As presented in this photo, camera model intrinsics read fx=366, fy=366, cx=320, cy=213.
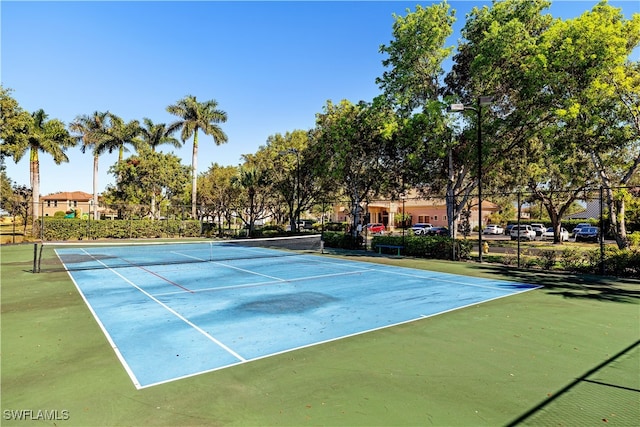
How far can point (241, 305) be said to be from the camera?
1009cm

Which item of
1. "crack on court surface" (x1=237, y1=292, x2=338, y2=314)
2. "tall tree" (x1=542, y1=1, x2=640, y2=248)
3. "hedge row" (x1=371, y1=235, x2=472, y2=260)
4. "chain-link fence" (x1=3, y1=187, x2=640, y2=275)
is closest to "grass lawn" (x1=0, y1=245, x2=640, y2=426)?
"crack on court surface" (x1=237, y1=292, x2=338, y2=314)

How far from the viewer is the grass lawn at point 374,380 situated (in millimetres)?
4492

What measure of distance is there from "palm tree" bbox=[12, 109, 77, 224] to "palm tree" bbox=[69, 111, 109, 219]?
6.87 meters

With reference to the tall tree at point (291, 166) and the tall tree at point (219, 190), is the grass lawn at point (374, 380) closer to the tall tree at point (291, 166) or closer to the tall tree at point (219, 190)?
the tall tree at point (291, 166)

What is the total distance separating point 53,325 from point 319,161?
25572 millimetres

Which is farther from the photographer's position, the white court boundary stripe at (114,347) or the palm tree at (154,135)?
the palm tree at (154,135)

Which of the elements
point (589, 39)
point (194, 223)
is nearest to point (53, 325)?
point (589, 39)

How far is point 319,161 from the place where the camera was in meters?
32.1

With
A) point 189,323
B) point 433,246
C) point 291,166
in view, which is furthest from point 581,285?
point 291,166

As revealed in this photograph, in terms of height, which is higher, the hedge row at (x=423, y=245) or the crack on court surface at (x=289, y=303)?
the hedge row at (x=423, y=245)

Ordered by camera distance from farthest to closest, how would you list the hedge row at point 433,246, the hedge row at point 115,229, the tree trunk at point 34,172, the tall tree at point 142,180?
the tall tree at point 142,180 → the tree trunk at point 34,172 → the hedge row at point 115,229 → the hedge row at point 433,246

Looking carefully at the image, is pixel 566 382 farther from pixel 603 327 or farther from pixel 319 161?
pixel 319 161

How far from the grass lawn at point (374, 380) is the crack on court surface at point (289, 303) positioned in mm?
2738

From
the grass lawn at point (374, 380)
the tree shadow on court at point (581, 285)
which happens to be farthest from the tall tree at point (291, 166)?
the grass lawn at point (374, 380)
